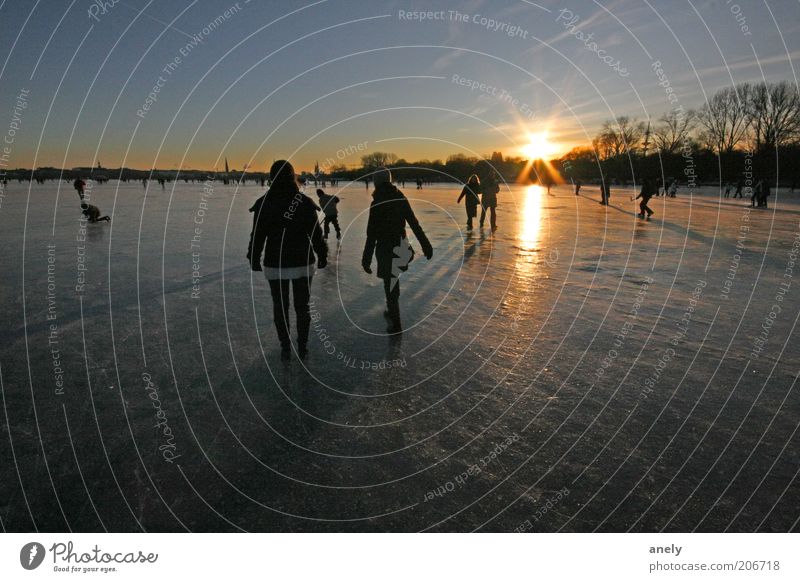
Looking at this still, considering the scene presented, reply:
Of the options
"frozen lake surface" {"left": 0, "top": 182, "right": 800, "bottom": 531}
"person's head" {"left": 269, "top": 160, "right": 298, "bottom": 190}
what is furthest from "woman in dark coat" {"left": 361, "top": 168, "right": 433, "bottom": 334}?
"person's head" {"left": 269, "top": 160, "right": 298, "bottom": 190}

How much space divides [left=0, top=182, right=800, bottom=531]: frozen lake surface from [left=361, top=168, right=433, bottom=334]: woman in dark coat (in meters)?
0.65

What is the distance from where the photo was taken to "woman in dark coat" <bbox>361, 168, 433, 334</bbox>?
16.6 ft

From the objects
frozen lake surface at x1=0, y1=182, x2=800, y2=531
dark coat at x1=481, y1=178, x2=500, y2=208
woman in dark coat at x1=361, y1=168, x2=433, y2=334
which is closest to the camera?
frozen lake surface at x1=0, y1=182, x2=800, y2=531

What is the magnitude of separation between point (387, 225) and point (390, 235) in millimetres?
130

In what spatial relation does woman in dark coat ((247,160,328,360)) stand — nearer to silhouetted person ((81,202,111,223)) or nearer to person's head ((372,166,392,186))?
person's head ((372,166,392,186))

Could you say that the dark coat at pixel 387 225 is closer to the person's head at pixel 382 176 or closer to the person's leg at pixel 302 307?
the person's head at pixel 382 176

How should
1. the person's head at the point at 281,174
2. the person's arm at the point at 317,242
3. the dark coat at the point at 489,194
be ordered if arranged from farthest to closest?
the dark coat at the point at 489,194
the person's arm at the point at 317,242
the person's head at the point at 281,174

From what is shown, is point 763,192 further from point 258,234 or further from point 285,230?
point 258,234

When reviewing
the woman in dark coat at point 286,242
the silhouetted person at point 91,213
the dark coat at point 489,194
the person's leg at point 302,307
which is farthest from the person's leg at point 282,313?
the silhouetted person at point 91,213

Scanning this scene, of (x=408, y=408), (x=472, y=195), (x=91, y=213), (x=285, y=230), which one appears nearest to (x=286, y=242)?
(x=285, y=230)

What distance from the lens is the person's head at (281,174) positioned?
4160 mm

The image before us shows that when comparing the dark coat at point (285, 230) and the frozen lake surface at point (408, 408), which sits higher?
the dark coat at point (285, 230)

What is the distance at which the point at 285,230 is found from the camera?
168 inches

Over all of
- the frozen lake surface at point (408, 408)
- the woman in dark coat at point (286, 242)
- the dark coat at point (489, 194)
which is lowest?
the frozen lake surface at point (408, 408)
